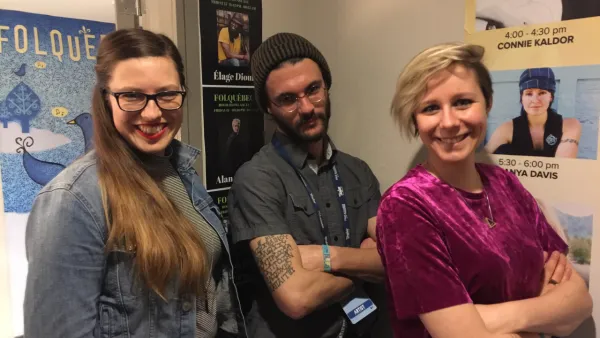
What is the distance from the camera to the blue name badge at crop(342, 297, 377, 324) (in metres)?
1.55

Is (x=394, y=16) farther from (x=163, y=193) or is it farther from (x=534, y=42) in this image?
(x=163, y=193)

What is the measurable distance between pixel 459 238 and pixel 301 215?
0.56 metres

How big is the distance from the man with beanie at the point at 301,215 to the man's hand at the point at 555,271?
0.49 meters

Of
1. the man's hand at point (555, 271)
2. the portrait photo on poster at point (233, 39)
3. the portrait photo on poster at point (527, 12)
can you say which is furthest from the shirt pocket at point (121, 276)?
the portrait photo on poster at point (527, 12)

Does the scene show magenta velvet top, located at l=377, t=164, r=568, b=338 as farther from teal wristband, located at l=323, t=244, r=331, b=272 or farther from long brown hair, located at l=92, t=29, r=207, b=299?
long brown hair, located at l=92, t=29, r=207, b=299

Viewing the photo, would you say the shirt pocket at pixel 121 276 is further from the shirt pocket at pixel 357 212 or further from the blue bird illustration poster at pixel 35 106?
the blue bird illustration poster at pixel 35 106

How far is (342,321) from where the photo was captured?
1.60 meters

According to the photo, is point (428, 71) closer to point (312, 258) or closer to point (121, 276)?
point (312, 258)

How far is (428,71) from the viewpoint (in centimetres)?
124

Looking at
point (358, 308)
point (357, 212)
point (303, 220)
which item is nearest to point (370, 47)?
point (357, 212)

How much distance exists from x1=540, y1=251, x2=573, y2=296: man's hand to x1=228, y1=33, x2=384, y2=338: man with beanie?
1.62 ft

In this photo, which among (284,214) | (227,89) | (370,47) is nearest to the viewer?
(284,214)

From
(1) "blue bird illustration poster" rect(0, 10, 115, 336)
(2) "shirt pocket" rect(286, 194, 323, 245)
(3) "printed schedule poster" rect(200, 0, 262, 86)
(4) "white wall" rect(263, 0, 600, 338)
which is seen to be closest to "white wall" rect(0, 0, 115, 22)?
(1) "blue bird illustration poster" rect(0, 10, 115, 336)

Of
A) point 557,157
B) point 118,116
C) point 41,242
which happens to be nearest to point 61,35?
point 118,116
